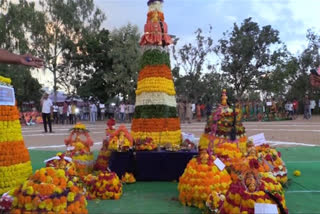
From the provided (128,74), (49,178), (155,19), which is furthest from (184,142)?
(128,74)

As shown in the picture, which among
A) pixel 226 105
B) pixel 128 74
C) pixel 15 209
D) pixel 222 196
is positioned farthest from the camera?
pixel 128 74

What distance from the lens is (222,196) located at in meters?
3.94

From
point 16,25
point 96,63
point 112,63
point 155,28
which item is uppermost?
point 16,25

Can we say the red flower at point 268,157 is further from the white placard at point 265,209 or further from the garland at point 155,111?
the white placard at point 265,209

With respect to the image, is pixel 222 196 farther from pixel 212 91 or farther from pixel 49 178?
pixel 212 91

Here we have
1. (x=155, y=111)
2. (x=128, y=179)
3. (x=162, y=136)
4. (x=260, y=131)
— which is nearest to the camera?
(x=128, y=179)

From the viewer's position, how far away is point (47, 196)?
10.5 feet

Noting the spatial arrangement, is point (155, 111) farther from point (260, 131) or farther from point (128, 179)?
point (260, 131)

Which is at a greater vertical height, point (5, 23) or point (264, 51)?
point (5, 23)

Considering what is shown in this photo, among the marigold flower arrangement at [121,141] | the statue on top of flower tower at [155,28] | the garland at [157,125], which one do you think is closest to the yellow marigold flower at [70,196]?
the marigold flower arrangement at [121,141]

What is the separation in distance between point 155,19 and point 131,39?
85.0 ft

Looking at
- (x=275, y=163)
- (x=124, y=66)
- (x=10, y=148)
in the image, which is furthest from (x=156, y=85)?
(x=124, y=66)

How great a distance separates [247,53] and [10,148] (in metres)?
31.6

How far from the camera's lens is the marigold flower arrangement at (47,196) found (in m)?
3.16
